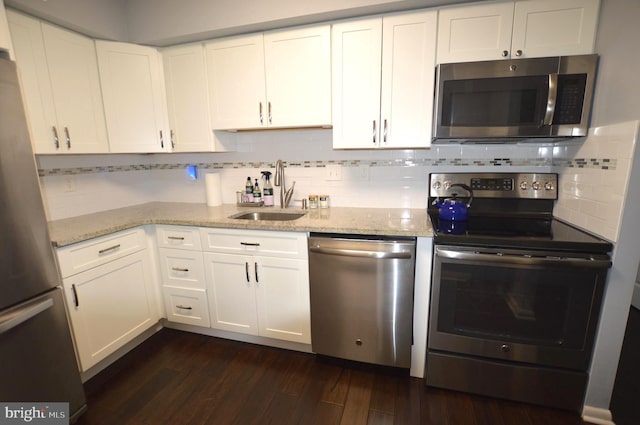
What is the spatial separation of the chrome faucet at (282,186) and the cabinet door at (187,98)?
21.4 inches

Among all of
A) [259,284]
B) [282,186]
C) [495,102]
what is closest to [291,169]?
[282,186]

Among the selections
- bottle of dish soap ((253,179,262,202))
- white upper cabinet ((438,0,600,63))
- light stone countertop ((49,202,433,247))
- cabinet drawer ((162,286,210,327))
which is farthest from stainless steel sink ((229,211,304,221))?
white upper cabinet ((438,0,600,63))

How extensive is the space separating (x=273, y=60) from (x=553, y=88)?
1.65 meters

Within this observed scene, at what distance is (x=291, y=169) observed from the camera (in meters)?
2.41

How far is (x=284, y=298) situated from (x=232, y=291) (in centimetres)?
39

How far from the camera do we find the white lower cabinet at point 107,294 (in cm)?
165

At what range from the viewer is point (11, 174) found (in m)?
1.22

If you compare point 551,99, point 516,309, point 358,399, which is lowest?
point 358,399

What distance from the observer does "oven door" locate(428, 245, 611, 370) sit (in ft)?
4.56

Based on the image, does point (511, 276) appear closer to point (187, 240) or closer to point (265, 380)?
point (265, 380)

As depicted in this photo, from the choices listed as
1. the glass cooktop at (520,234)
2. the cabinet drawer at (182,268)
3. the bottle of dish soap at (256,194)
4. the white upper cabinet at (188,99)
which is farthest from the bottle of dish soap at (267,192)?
the glass cooktop at (520,234)

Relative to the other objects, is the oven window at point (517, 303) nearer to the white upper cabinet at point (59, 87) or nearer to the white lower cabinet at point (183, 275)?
the white lower cabinet at point (183, 275)

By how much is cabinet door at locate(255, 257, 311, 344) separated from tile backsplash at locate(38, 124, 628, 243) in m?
0.74

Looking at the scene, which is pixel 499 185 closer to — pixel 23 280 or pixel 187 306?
pixel 187 306
